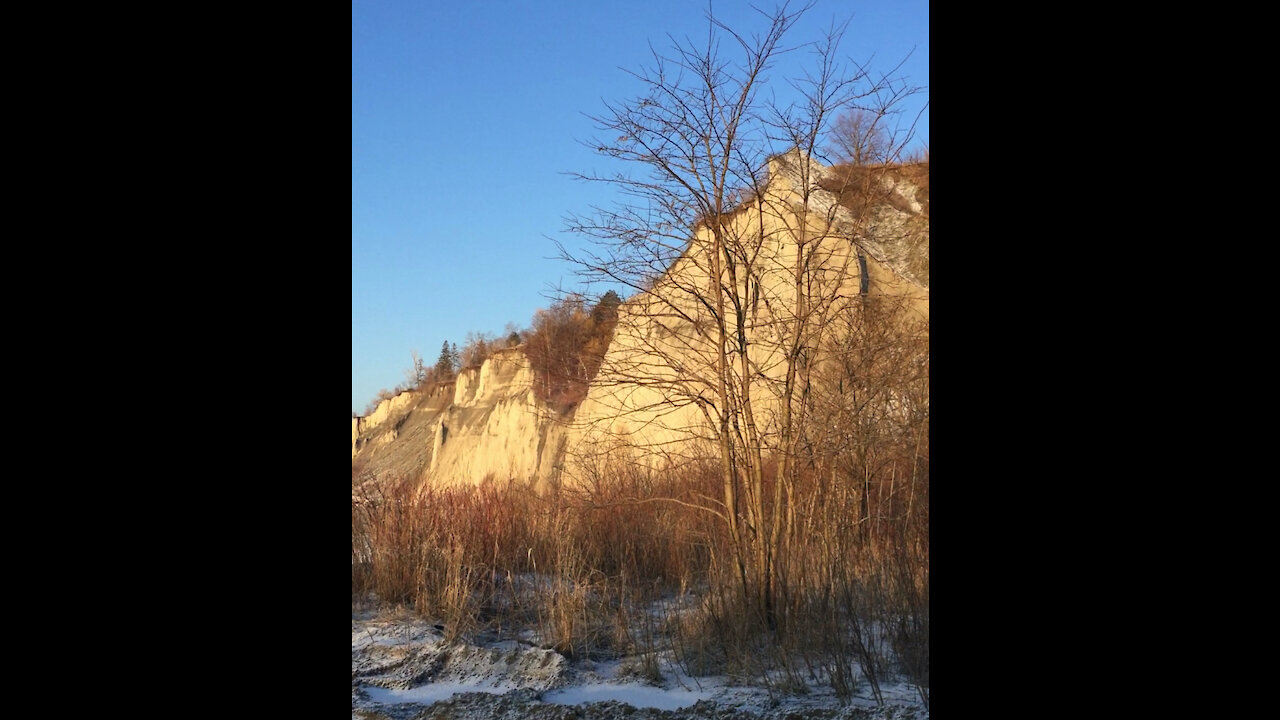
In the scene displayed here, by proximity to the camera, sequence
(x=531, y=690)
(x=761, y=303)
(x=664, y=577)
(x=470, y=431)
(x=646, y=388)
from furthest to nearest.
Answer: (x=470, y=431) → (x=646, y=388) → (x=761, y=303) → (x=664, y=577) → (x=531, y=690)

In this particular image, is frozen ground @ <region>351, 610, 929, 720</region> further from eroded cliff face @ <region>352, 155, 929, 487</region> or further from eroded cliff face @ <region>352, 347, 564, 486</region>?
eroded cliff face @ <region>352, 347, 564, 486</region>

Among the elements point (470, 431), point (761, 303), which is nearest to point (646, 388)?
point (761, 303)

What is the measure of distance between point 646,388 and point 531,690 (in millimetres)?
7888

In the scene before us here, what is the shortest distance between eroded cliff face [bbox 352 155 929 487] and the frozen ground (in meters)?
1.81

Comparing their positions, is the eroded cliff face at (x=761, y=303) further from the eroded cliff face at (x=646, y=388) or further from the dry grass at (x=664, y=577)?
the dry grass at (x=664, y=577)

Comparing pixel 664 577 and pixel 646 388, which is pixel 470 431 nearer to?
pixel 646 388

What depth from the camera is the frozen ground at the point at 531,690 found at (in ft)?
16.7

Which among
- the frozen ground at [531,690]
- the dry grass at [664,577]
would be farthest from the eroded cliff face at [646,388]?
the frozen ground at [531,690]

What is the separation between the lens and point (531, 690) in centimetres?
572

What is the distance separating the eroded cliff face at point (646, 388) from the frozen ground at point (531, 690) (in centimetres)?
181

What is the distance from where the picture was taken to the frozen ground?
5090 millimetres
